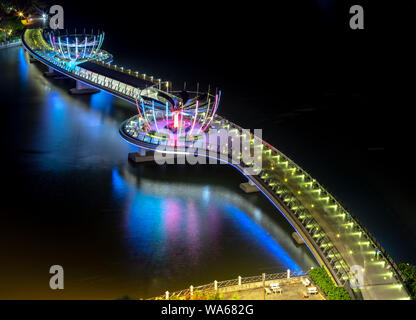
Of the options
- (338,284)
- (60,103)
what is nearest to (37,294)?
(338,284)

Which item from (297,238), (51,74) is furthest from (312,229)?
(51,74)

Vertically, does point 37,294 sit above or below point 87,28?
below

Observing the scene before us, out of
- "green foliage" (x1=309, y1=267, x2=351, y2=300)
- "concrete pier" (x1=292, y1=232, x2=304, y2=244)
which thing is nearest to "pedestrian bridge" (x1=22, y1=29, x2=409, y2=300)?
"green foliage" (x1=309, y1=267, x2=351, y2=300)

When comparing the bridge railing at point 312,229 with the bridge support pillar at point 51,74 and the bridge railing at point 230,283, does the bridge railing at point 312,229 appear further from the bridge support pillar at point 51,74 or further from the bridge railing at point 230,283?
the bridge support pillar at point 51,74

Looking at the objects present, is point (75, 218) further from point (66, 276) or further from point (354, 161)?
point (354, 161)

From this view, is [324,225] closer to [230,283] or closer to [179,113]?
[230,283]

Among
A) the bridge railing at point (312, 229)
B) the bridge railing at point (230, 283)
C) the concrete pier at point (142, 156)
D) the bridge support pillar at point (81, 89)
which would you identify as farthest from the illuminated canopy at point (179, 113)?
the bridge support pillar at point (81, 89)
